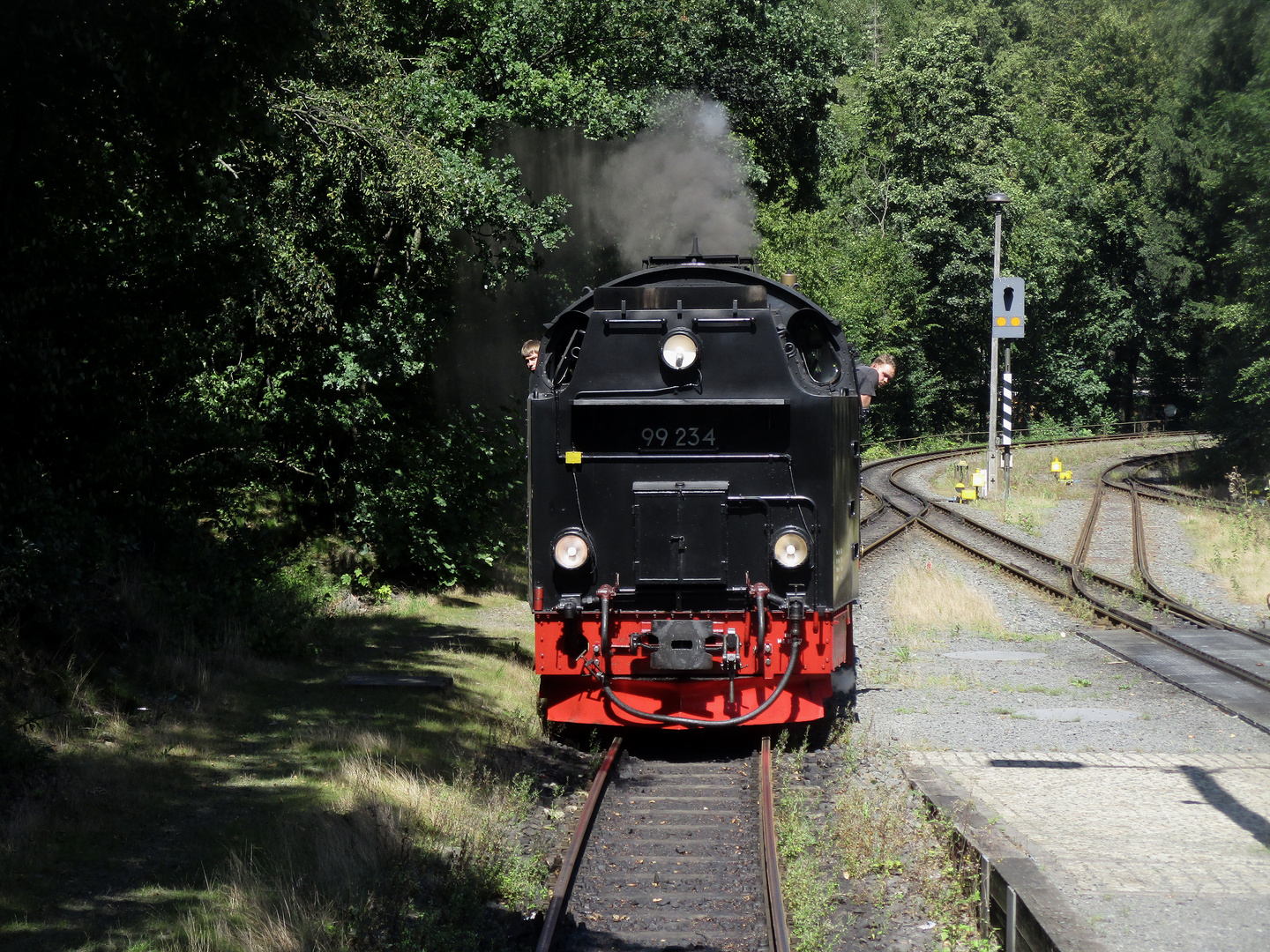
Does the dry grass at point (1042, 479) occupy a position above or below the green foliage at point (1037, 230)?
below

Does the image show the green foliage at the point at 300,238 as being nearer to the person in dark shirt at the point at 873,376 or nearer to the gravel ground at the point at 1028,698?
the person in dark shirt at the point at 873,376

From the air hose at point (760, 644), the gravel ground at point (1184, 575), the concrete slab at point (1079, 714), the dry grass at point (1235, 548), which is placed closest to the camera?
the air hose at point (760, 644)

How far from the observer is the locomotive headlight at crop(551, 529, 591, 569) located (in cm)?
837

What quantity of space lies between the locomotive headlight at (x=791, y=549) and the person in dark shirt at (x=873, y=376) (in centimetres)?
152

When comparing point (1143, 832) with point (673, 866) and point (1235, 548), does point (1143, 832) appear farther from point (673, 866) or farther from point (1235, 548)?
point (1235, 548)

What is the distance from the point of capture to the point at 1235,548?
19.9m

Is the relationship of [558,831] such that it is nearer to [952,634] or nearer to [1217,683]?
[1217,683]

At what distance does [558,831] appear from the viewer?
7.23 m

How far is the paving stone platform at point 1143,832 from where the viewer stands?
5.48 metres

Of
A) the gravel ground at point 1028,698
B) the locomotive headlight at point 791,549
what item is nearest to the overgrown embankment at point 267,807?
the locomotive headlight at point 791,549

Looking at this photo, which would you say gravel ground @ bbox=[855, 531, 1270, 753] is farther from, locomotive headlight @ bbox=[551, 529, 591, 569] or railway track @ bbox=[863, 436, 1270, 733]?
locomotive headlight @ bbox=[551, 529, 591, 569]

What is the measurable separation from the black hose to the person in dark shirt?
7.34 ft

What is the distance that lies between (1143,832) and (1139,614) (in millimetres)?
8819

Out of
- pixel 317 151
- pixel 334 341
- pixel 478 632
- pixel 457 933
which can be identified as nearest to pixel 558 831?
pixel 457 933
